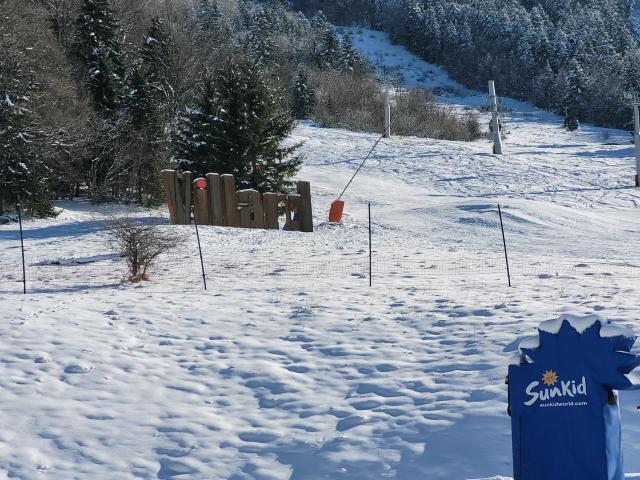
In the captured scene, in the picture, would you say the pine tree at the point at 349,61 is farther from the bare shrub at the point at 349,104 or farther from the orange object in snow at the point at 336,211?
the orange object in snow at the point at 336,211

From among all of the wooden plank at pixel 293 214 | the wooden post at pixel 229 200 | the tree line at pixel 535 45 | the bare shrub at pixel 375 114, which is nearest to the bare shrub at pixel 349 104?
the bare shrub at pixel 375 114

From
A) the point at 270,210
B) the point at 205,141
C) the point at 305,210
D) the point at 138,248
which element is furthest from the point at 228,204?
the point at 138,248

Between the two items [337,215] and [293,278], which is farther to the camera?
[337,215]

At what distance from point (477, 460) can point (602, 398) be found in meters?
1.78

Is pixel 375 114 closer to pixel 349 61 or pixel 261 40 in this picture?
pixel 261 40

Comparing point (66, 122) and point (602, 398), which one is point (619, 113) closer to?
point (66, 122)

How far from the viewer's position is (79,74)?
117 ft

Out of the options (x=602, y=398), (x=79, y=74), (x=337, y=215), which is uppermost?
(x=79, y=74)

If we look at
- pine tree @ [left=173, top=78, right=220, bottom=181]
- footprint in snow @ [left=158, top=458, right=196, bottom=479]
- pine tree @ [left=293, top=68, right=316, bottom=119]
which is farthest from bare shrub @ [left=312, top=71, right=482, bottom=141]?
footprint in snow @ [left=158, top=458, right=196, bottom=479]

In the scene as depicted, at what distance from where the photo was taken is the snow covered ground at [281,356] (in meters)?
6.93

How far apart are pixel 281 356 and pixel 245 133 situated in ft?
51.9

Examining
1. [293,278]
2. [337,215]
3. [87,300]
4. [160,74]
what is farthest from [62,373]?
[160,74]

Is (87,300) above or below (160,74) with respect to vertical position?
below

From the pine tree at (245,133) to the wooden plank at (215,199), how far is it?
8.61 feet
